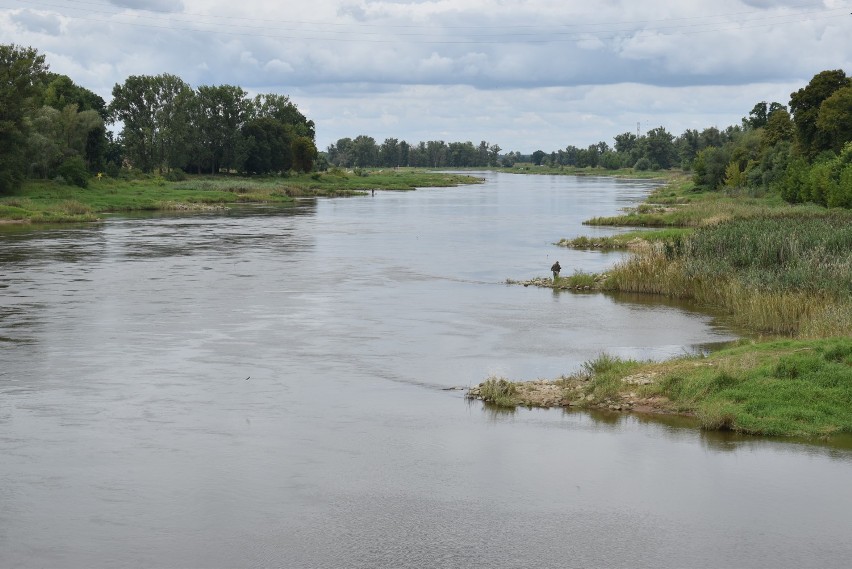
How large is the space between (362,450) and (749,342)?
46.0ft

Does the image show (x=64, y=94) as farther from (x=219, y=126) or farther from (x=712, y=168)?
(x=712, y=168)

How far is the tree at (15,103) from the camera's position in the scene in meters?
89.4

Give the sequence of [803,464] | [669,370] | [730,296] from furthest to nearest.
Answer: [730,296]
[669,370]
[803,464]

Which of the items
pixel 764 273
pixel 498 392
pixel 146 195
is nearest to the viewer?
pixel 498 392

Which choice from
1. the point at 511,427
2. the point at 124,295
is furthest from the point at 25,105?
the point at 511,427

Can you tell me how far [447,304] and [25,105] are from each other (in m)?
66.6

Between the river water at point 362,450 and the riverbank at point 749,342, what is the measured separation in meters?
0.89

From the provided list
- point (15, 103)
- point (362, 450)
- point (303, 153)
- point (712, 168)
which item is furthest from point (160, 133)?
point (362, 450)

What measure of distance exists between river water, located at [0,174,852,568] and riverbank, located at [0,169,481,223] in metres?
48.0

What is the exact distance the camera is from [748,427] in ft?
70.6

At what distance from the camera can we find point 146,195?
11262 cm

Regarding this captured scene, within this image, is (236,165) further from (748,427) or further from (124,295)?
(748,427)

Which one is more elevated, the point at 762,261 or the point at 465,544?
the point at 762,261

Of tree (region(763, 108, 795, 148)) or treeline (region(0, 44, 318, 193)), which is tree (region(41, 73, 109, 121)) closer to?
treeline (region(0, 44, 318, 193))
